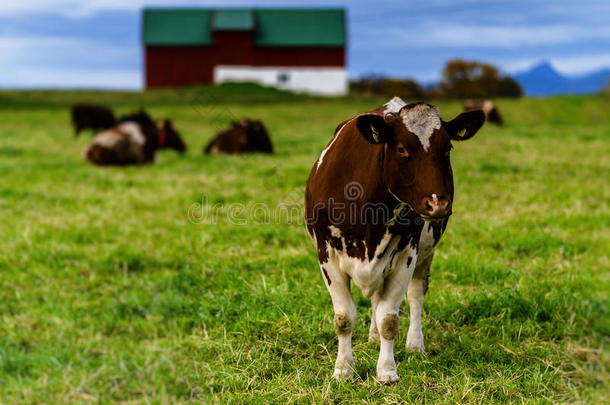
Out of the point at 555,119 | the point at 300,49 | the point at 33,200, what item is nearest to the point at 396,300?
the point at 33,200

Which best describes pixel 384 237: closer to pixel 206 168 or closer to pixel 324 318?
pixel 324 318

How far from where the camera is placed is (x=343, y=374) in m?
3.54

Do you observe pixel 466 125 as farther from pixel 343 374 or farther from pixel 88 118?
pixel 88 118

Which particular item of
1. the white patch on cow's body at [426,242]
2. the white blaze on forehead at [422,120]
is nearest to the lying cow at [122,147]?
the white patch on cow's body at [426,242]

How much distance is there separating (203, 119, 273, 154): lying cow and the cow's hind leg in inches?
412

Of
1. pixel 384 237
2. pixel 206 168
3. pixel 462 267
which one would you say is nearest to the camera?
pixel 384 237

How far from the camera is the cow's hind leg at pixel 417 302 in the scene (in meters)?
3.94

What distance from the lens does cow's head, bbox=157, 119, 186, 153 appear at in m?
15.1

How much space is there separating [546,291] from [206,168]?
8555 mm

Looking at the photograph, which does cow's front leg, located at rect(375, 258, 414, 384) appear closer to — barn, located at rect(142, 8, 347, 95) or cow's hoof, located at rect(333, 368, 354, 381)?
cow's hoof, located at rect(333, 368, 354, 381)

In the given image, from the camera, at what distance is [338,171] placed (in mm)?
3445

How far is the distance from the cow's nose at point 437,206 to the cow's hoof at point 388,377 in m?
1.19

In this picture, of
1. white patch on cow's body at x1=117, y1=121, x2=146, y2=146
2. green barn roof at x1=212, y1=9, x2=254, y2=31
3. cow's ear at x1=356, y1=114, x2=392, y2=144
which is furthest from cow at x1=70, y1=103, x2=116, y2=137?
green barn roof at x1=212, y1=9, x2=254, y2=31

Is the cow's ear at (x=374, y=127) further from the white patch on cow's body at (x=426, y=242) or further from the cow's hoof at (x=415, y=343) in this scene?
the cow's hoof at (x=415, y=343)
